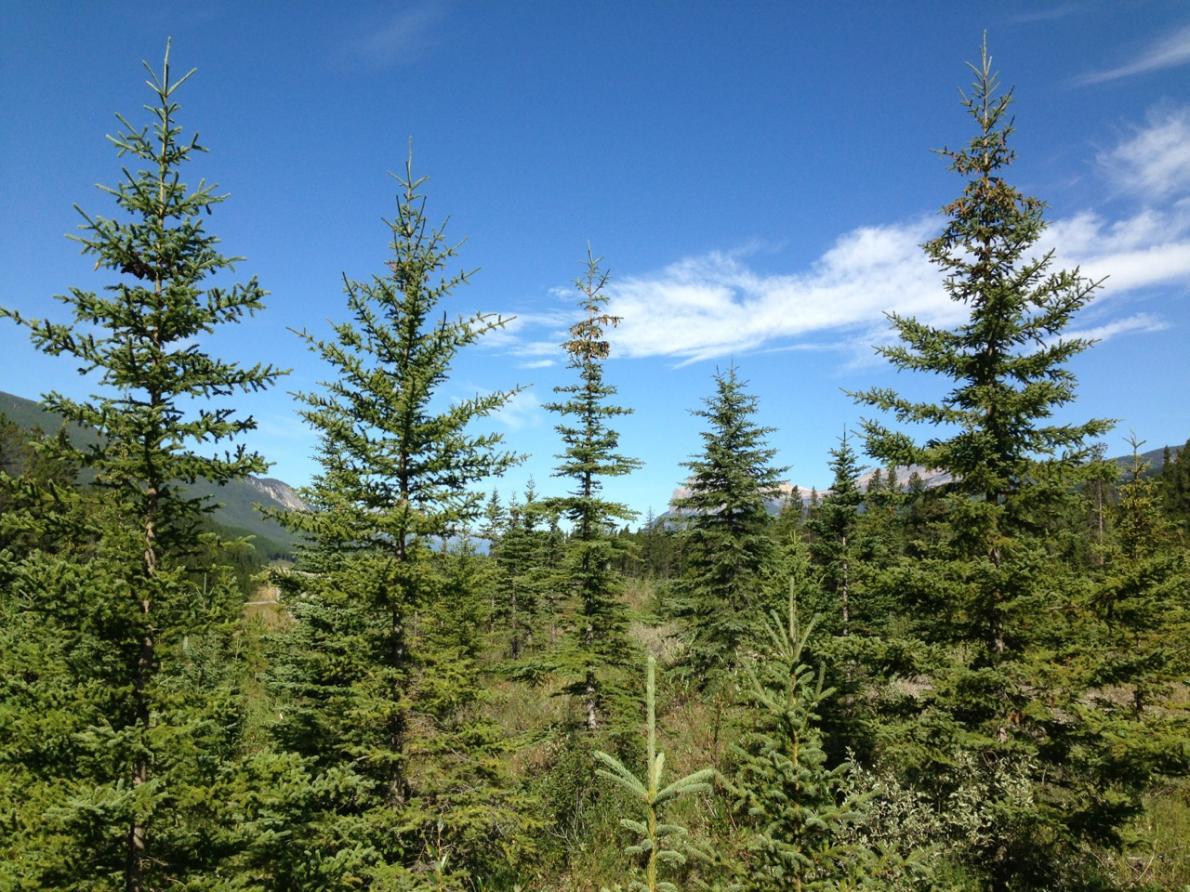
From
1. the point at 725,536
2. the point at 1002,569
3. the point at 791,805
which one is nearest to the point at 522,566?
the point at 725,536

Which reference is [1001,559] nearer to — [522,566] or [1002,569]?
[1002,569]

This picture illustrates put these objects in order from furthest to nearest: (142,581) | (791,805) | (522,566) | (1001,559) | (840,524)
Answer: (522,566)
(840,524)
(1001,559)
(142,581)
(791,805)

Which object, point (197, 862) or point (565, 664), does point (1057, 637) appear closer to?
point (565, 664)

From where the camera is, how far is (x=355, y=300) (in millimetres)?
10156

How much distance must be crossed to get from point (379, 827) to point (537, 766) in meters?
10.7

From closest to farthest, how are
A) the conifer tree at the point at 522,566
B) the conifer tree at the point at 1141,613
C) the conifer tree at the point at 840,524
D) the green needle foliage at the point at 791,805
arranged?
the green needle foliage at the point at 791,805, the conifer tree at the point at 1141,613, the conifer tree at the point at 840,524, the conifer tree at the point at 522,566

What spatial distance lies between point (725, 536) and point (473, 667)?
13.4 m

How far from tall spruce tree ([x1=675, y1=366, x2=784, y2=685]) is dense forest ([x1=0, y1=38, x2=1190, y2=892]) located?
488 cm

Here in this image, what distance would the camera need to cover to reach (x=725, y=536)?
2216cm

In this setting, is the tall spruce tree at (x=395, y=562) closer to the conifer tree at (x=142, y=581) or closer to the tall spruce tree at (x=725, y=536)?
the conifer tree at (x=142, y=581)

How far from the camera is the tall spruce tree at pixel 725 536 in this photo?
2175 centimetres

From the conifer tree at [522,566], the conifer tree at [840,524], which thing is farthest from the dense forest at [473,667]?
the conifer tree at [522,566]

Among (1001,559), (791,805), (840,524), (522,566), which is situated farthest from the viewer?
(522,566)

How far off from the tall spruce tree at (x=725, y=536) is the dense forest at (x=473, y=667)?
192 inches
